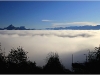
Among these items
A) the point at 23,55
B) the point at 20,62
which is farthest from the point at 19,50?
the point at 20,62

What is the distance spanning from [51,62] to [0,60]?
318 inches

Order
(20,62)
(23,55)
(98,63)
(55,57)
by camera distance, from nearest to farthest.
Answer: (98,63)
(20,62)
(23,55)
(55,57)

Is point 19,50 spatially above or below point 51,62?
above

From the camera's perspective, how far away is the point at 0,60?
2400cm

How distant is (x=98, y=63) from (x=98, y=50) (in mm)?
6267

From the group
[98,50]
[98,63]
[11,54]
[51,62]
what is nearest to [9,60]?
[11,54]

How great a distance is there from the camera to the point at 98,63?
23875mm

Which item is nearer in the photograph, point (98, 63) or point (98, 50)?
point (98, 63)

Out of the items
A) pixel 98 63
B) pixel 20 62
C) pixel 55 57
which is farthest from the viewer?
pixel 55 57

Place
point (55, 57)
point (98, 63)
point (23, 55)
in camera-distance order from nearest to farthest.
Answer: point (98, 63), point (23, 55), point (55, 57)

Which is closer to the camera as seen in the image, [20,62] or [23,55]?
[20,62]

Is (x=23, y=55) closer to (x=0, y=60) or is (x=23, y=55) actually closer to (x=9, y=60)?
(x=9, y=60)

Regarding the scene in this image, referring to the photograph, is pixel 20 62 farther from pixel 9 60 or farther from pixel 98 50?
pixel 98 50

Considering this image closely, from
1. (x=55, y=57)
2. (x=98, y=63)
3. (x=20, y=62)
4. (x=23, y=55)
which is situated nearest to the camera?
(x=98, y=63)
